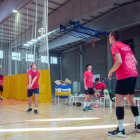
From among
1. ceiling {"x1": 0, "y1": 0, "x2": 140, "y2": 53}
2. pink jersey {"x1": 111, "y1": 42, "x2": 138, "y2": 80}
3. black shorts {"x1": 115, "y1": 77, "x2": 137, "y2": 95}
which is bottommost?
black shorts {"x1": 115, "y1": 77, "x2": 137, "y2": 95}

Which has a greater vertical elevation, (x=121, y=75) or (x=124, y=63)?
(x=124, y=63)

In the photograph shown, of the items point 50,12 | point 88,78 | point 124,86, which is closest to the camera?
point 124,86

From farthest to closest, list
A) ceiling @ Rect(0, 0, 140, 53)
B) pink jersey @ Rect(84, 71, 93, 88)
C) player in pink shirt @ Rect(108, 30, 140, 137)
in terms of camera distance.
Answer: ceiling @ Rect(0, 0, 140, 53) < pink jersey @ Rect(84, 71, 93, 88) < player in pink shirt @ Rect(108, 30, 140, 137)

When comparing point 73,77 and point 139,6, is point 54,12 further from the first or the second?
point 73,77

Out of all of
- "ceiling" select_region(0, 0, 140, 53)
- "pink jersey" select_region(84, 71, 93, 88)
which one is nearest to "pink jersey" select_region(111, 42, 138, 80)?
"pink jersey" select_region(84, 71, 93, 88)

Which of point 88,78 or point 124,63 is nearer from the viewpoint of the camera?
point 124,63

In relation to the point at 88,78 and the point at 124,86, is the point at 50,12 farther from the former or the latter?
the point at 124,86

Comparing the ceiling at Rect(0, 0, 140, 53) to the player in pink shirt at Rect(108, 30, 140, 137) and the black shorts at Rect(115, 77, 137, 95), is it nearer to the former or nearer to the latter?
the player in pink shirt at Rect(108, 30, 140, 137)

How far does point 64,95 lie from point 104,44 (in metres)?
11.3


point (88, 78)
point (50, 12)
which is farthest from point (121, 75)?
point (50, 12)

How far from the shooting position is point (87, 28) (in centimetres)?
1585

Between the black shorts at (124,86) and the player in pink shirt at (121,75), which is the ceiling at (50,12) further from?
the black shorts at (124,86)

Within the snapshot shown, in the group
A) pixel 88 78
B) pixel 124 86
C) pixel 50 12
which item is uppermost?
pixel 50 12

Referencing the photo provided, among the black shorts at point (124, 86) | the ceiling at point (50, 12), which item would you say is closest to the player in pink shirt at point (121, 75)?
the black shorts at point (124, 86)
